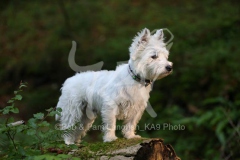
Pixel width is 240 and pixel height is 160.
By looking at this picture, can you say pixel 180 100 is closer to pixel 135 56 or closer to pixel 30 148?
pixel 135 56

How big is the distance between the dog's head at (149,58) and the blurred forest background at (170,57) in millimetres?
4296

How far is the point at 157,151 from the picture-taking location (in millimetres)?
5562

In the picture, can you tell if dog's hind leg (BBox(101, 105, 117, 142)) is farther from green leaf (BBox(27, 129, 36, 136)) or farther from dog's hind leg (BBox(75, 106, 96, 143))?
green leaf (BBox(27, 129, 36, 136))

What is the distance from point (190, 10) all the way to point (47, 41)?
549 cm

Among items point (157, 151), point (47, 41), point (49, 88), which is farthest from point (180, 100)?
point (157, 151)

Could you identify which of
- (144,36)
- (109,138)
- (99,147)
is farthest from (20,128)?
(144,36)

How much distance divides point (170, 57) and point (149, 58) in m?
7.13

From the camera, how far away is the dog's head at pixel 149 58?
243 inches

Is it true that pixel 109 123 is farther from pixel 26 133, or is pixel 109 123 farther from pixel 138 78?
pixel 26 133

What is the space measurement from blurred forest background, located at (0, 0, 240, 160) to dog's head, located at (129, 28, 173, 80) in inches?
169

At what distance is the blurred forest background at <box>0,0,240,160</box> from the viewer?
11422mm

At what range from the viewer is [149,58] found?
6277 millimetres

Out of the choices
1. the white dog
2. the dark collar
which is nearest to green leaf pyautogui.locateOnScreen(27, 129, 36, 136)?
the white dog

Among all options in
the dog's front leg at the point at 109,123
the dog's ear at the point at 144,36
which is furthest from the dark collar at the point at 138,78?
the dog's front leg at the point at 109,123
